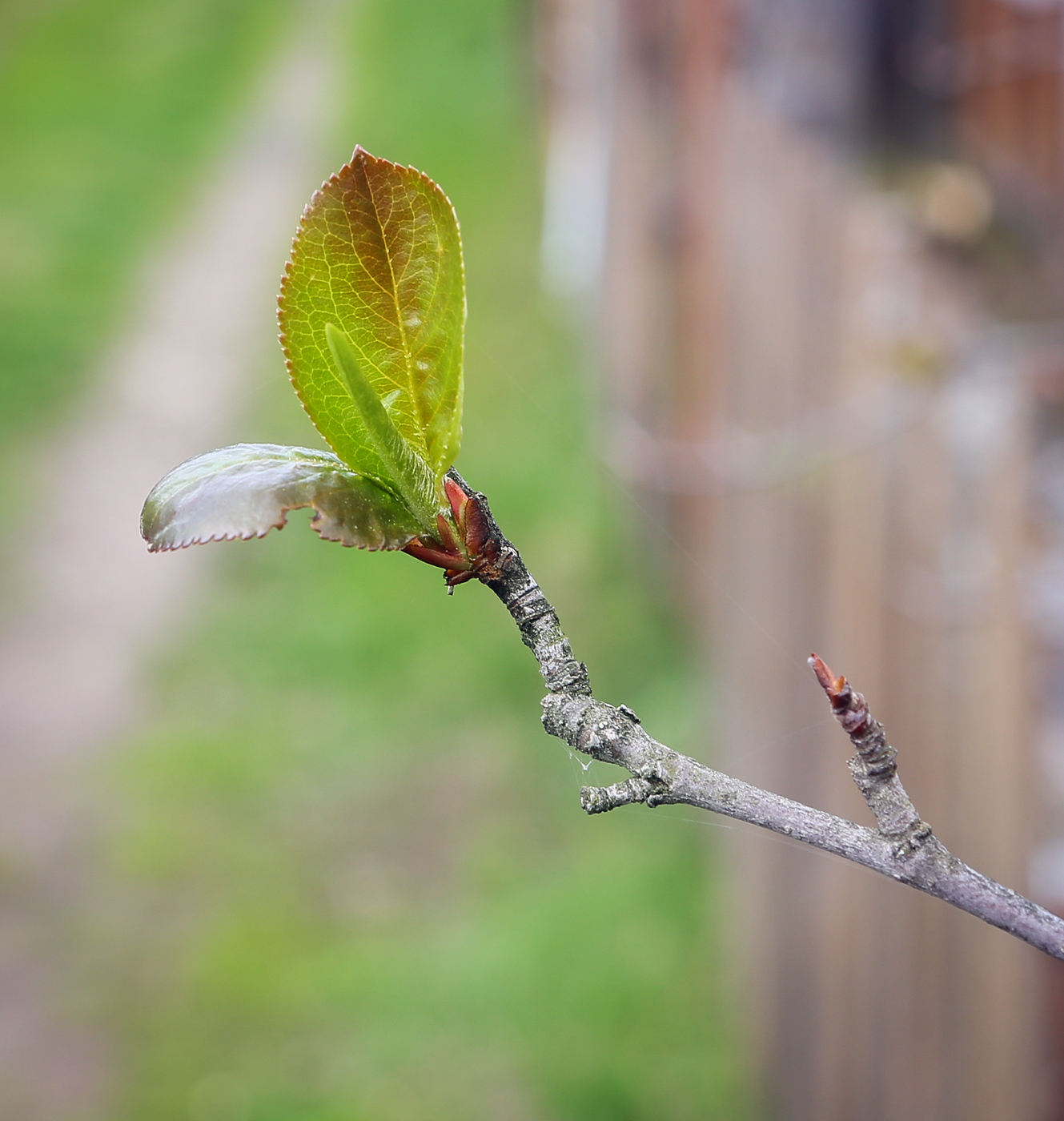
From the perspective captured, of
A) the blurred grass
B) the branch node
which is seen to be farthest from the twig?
the blurred grass

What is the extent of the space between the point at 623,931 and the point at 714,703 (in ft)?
2.11

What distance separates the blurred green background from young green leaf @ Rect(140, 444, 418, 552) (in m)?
1.57

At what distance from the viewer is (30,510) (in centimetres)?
571

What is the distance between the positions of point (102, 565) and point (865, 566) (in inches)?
167

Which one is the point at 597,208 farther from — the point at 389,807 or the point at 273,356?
the point at 389,807

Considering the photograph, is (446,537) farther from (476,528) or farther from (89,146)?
(89,146)

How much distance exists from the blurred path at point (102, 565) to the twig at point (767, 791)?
9.67 feet

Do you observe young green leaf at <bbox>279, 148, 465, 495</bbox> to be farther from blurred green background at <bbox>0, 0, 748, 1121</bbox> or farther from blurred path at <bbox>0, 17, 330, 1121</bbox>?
blurred path at <bbox>0, 17, 330, 1121</bbox>

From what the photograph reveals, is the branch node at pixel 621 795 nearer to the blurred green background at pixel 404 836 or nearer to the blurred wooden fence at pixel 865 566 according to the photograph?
the blurred wooden fence at pixel 865 566

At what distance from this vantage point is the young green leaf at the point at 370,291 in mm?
484

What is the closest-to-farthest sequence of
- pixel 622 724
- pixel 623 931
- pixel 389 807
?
pixel 622 724 < pixel 623 931 < pixel 389 807

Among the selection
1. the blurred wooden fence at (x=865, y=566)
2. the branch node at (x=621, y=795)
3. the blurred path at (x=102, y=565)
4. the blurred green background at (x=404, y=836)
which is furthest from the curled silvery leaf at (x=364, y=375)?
the blurred path at (x=102, y=565)

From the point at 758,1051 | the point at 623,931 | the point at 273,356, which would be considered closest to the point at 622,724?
the point at 758,1051

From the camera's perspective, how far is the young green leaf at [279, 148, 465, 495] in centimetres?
48
